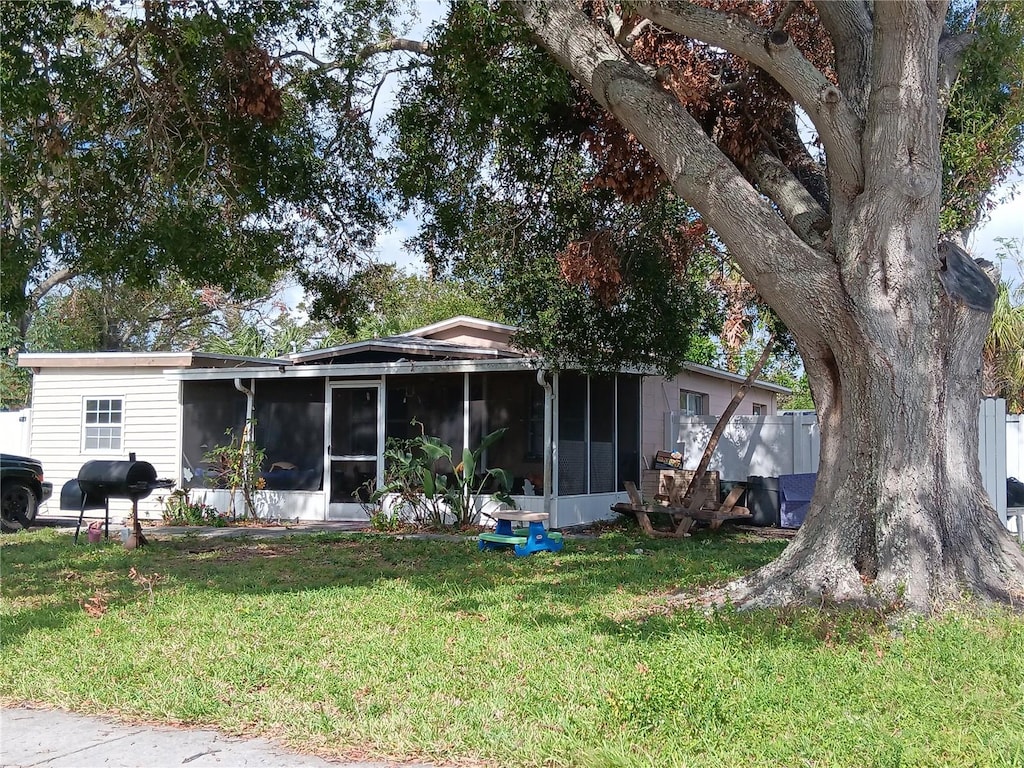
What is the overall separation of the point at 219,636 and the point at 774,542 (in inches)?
310

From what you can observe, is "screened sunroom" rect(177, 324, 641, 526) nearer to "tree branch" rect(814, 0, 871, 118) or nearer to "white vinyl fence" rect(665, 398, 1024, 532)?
"white vinyl fence" rect(665, 398, 1024, 532)

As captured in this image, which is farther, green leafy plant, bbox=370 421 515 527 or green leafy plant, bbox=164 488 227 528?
green leafy plant, bbox=164 488 227 528

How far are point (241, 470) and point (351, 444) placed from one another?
6.26 ft

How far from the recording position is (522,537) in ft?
36.7

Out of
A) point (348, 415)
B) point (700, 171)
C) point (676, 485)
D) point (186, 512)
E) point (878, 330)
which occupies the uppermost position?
point (700, 171)

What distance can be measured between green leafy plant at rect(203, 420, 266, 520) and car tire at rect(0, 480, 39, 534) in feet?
9.09

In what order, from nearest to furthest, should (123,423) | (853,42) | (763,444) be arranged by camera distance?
(853,42)
(763,444)
(123,423)

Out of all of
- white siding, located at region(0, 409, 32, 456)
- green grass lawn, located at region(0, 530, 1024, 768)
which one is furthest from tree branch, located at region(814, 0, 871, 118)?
white siding, located at region(0, 409, 32, 456)

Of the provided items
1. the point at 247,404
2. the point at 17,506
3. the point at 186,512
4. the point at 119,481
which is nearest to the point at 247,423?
the point at 247,404

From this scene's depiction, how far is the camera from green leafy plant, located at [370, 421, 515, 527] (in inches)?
527

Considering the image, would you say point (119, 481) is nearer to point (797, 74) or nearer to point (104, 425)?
point (104, 425)

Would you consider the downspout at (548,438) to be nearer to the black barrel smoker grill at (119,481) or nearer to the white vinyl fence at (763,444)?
the white vinyl fence at (763,444)

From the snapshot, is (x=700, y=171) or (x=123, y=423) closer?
(x=700, y=171)

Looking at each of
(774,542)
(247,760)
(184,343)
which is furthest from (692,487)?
(184,343)
